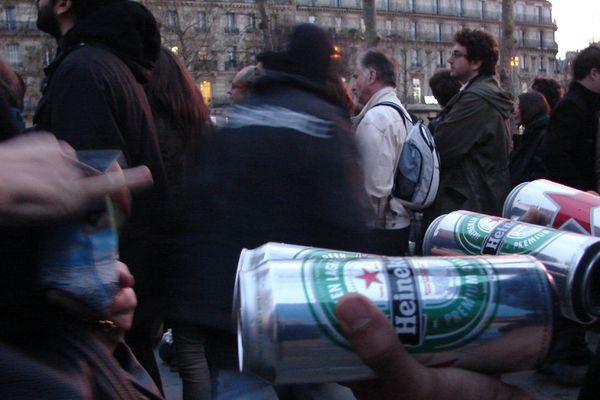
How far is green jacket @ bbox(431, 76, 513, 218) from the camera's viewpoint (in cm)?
472

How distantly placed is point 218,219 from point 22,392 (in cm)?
111

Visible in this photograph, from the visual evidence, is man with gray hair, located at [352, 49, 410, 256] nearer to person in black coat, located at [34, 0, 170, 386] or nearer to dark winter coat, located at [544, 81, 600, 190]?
dark winter coat, located at [544, 81, 600, 190]

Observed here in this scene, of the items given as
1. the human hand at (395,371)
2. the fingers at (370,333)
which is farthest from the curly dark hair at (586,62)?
the fingers at (370,333)

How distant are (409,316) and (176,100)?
7.17 feet

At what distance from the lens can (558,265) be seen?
1.53 metres

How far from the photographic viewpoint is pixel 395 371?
4.29 ft

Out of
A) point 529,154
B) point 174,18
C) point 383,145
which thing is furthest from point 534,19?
point 383,145

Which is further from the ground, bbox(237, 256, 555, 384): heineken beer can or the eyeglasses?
the eyeglasses

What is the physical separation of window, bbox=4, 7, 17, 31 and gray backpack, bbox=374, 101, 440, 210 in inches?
1888

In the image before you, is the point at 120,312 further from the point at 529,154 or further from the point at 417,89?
the point at 417,89

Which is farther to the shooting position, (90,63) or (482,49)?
(482,49)

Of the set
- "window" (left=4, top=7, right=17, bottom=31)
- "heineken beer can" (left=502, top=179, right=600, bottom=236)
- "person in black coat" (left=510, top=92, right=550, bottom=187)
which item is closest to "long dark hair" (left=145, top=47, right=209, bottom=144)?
"heineken beer can" (left=502, top=179, right=600, bottom=236)

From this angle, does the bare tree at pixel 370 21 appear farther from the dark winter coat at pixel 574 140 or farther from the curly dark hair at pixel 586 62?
the dark winter coat at pixel 574 140

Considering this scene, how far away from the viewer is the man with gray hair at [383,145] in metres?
4.22
